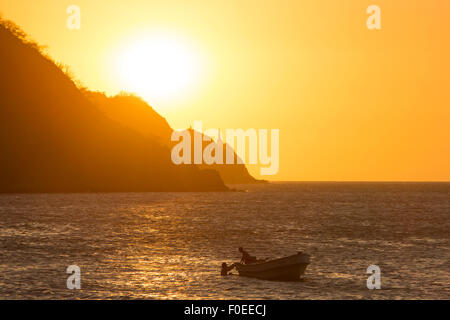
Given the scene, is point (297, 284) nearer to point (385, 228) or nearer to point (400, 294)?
point (400, 294)

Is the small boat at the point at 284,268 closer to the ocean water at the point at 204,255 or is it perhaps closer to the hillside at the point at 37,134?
the ocean water at the point at 204,255

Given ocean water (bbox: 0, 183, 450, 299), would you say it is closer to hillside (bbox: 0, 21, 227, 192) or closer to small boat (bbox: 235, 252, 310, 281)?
small boat (bbox: 235, 252, 310, 281)

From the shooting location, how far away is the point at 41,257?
4744cm

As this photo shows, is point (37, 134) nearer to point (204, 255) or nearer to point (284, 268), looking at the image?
point (204, 255)

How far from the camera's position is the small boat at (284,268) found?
121ft

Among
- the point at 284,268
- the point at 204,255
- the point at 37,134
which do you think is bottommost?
the point at 204,255

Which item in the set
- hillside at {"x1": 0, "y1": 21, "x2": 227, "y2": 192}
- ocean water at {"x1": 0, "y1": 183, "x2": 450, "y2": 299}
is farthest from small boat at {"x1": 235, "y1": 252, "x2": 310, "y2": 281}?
hillside at {"x1": 0, "y1": 21, "x2": 227, "y2": 192}

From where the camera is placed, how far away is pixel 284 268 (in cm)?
3700

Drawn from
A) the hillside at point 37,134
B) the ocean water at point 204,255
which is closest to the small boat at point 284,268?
the ocean water at point 204,255

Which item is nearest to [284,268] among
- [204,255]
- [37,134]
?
[204,255]

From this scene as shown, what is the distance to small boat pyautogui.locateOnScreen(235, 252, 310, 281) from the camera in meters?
36.9

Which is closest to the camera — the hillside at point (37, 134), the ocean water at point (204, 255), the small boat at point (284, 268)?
the ocean water at point (204, 255)

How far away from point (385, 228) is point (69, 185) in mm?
124684
